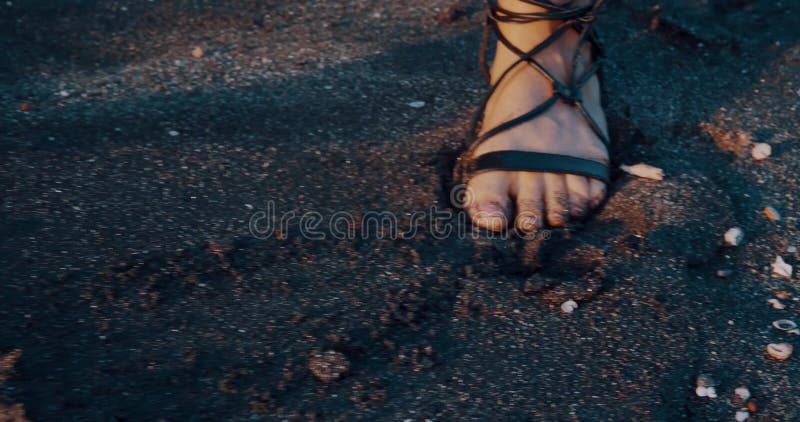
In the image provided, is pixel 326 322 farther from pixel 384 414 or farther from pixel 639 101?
pixel 639 101

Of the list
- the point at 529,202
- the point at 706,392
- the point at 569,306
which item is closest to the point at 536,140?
the point at 529,202

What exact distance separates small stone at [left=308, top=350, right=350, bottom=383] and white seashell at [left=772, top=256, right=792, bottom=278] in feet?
2.95

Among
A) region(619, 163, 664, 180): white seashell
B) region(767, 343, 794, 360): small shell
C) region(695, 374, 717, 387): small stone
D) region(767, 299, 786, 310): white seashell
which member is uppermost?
region(619, 163, 664, 180): white seashell

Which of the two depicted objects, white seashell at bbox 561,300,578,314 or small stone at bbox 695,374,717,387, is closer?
small stone at bbox 695,374,717,387

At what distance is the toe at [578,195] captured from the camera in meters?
1.67

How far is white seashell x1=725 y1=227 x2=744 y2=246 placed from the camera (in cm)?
163

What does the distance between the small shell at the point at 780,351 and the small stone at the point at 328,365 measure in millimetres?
752

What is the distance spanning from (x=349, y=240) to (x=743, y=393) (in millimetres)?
768

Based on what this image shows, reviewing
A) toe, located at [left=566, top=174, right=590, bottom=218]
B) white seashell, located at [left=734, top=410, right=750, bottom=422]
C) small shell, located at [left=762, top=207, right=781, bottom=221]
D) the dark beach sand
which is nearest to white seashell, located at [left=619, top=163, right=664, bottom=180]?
the dark beach sand

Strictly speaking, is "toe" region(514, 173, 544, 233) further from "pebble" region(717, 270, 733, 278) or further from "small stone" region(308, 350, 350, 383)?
"small stone" region(308, 350, 350, 383)

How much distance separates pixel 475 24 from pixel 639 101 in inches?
22.8

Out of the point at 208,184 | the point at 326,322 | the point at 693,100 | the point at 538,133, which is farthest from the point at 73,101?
the point at 693,100

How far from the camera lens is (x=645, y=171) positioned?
1755 mm

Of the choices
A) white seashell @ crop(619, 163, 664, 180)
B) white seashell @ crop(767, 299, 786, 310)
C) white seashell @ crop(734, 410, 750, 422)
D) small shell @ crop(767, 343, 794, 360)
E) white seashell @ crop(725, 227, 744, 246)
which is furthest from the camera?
white seashell @ crop(619, 163, 664, 180)
